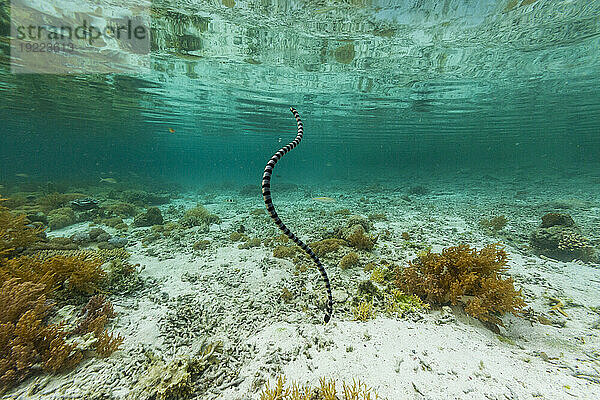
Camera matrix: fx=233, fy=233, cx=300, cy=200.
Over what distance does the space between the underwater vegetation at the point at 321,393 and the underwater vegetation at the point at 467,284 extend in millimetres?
2126

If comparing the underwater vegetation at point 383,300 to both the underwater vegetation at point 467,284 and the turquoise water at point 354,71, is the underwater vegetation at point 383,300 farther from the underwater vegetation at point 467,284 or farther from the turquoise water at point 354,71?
the turquoise water at point 354,71

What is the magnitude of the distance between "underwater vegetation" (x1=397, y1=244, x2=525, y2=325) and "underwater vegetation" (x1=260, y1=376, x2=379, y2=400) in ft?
6.98

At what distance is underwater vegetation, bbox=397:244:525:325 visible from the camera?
3516mm

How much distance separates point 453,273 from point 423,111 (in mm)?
21872

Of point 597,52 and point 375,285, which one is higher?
point 597,52

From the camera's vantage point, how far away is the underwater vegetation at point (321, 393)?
239 centimetres

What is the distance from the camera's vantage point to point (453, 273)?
414 centimetres

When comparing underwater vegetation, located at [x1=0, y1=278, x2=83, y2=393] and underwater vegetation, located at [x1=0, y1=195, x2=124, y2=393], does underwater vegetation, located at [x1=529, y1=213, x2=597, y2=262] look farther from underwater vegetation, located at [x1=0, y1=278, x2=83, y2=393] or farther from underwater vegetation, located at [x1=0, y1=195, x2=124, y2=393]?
underwater vegetation, located at [x1=0, y1=278, x2=83, y2=393]

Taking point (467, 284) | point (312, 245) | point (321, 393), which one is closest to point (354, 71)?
point (312, 245)

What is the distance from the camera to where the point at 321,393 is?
2.53 meters

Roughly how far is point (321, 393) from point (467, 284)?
2.87 m

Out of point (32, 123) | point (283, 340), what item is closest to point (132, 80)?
point (283, 340)

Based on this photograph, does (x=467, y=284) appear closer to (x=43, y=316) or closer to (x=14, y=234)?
(x=43, y=316)

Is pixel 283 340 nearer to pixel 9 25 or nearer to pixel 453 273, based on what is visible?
pixel 453 273
